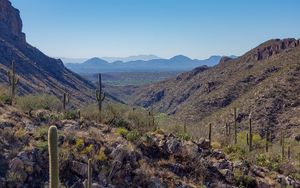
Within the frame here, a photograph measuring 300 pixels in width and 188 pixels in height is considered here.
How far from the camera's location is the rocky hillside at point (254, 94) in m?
52.4

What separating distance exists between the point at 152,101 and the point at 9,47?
1389 inches

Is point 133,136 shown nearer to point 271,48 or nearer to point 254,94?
point 254,94

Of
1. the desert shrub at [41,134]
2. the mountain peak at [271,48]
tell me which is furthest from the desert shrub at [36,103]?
the mountain peak at [271,48]

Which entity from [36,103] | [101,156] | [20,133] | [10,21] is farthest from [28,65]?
[101,156]

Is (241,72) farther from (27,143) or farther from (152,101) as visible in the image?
(27,143)

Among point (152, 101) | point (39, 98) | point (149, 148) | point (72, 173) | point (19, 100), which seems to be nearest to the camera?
point (72, 173)

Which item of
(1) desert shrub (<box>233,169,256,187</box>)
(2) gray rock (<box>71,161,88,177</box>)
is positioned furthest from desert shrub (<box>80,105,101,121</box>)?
(1) desert shrub (<box>233,169,256,187</box>)

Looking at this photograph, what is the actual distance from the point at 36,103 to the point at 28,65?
191 feet

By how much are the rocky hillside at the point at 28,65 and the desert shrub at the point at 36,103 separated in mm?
31493

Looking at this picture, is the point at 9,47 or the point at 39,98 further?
the point at 9,47

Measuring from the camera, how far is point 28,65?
267ft

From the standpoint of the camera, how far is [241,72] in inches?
3000

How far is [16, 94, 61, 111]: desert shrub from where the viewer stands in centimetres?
2381

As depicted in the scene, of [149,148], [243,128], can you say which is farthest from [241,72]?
[149,148]
